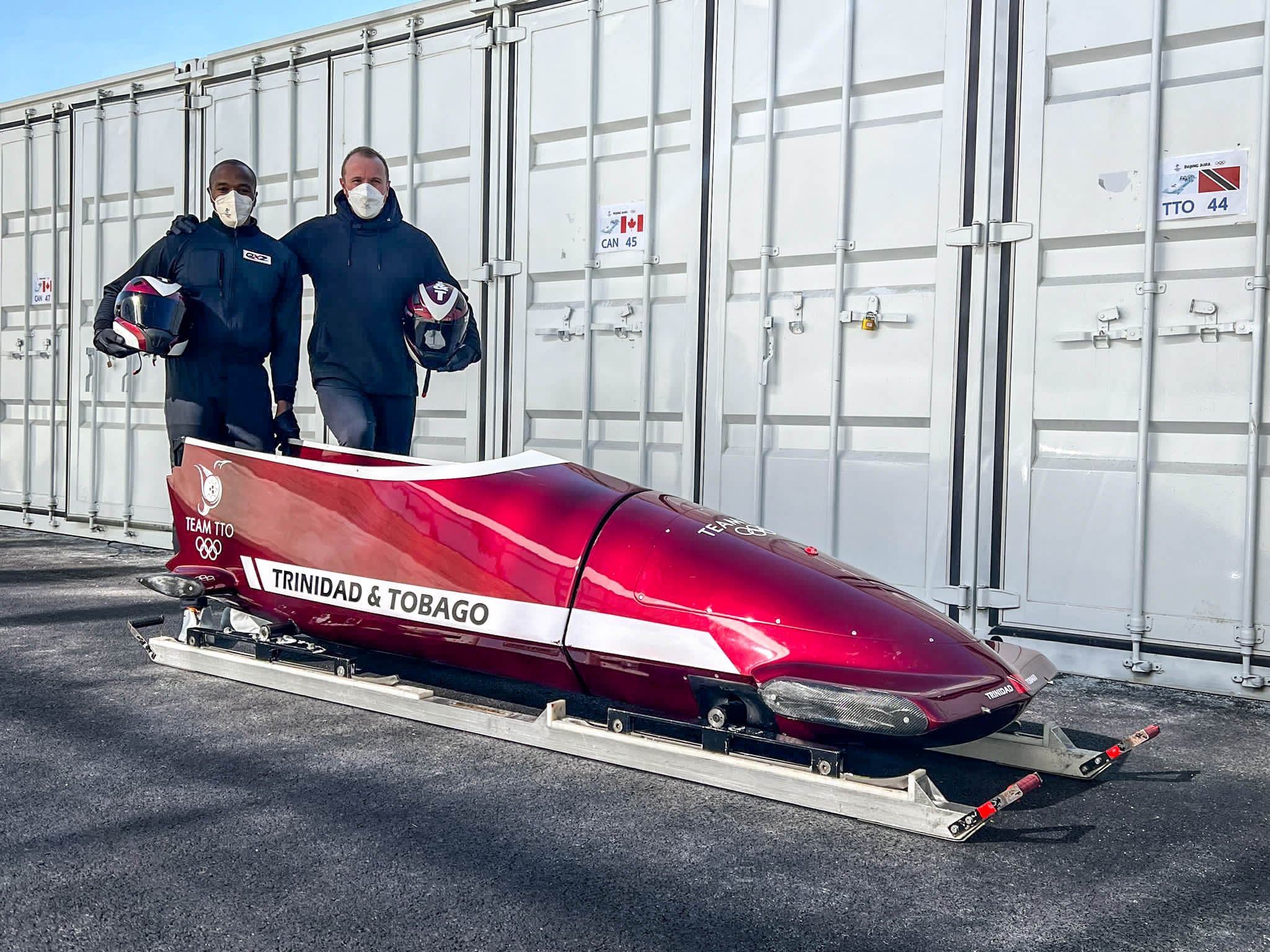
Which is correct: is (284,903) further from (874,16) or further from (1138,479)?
(874,16)

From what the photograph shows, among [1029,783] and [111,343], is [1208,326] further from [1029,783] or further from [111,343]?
[111,343]

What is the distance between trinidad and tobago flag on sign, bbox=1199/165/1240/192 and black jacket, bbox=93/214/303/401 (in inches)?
146

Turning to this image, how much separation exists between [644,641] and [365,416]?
8.09 ft

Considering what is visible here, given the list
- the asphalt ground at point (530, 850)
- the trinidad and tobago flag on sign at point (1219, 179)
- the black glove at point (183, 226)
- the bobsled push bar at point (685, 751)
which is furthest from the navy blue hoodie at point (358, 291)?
the trinidad and tobago flag on sign at point (1219, 179)

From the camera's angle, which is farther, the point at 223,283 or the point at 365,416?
the point at 365,416

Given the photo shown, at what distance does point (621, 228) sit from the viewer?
5.30 meters

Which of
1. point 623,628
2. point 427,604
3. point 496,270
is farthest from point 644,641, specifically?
point 496,270

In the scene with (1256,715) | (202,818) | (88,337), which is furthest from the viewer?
(88,337)

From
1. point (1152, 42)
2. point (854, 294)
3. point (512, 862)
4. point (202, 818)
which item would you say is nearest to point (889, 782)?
point (512, 862)

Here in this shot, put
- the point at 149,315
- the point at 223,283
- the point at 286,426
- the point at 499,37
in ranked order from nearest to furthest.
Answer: the point at 149,315 < the point at 223,283 < the point at 286,426 < the point at 499,37

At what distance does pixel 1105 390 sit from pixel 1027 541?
2.19 feet

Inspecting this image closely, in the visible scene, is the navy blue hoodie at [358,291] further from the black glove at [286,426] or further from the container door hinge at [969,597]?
the container door hinge at [969,597]

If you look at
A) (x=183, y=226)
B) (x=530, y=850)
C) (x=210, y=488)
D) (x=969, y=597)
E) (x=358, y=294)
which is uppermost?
(x=183, y=226)

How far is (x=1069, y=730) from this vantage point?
3473 mm
